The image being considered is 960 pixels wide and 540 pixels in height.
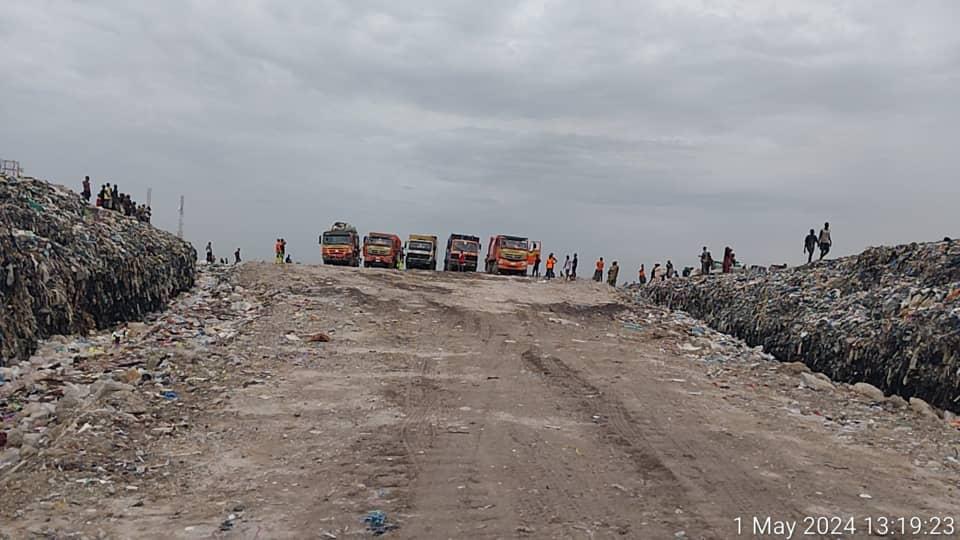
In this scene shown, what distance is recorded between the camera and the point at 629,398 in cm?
886

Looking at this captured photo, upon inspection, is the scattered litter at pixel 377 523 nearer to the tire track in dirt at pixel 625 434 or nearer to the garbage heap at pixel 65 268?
the tire track in dirt at pixel 625 434

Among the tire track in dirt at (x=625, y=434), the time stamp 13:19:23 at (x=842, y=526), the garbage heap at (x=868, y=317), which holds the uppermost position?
the garbage heap at (x=868, y=317)

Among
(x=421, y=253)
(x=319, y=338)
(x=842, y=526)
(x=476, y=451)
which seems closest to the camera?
(x=842, y=526)

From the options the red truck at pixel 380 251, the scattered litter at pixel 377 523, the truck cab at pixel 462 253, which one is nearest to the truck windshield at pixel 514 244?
the truck cab at pixel 462 253

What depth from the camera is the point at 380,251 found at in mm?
28359

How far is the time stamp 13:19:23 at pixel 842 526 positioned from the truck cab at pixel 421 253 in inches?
936

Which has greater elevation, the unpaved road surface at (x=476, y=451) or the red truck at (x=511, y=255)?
the red truck at (x=511, y=255)

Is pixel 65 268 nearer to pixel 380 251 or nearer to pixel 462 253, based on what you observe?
pixel 380 251

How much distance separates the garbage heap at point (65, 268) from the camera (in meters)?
9.20

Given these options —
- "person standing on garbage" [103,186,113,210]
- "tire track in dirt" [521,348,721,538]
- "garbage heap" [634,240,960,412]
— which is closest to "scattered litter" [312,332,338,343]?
"tire track in dirt" [521,348,721,538]

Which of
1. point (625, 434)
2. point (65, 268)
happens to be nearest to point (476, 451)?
point (625, 434)

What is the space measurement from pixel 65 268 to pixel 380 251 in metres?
17.8

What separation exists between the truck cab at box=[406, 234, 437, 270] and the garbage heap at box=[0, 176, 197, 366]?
41.4 feet

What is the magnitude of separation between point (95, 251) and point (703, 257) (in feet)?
63.0
